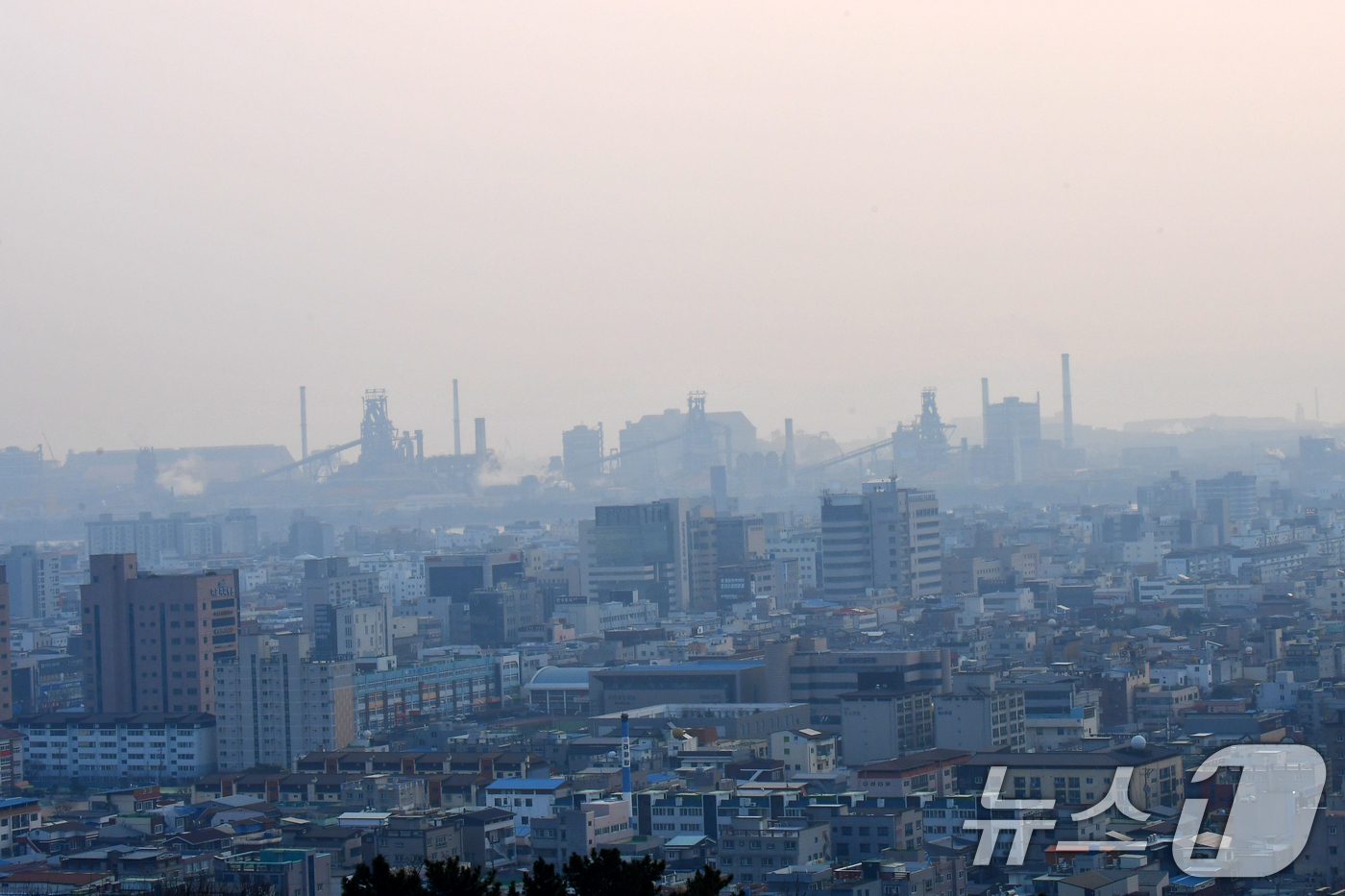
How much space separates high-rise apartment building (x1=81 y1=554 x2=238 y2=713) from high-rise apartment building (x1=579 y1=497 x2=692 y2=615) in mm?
10266

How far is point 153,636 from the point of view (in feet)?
50.0

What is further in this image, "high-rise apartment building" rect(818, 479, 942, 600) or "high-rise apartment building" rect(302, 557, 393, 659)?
"high-rise apartment building" rect(818, 479, 942, 600)

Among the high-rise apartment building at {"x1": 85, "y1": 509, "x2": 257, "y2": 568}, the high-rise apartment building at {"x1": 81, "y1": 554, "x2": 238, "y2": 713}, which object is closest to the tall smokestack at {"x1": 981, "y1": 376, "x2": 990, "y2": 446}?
the high-rise apartment building at {"x1": 85, "y1": 509, "x2": 257, "y2": 568}

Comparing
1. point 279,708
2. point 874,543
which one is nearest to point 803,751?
point 279,708

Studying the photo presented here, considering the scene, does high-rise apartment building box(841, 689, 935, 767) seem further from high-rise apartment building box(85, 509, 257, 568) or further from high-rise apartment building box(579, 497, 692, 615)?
high-rise apartment building box(85, 509, 257, 568)

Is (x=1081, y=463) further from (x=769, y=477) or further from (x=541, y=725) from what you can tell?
(x=541, y=725)

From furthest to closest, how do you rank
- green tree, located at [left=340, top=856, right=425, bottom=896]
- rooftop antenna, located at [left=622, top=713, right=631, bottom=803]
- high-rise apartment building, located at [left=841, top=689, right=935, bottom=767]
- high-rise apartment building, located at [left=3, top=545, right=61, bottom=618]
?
high-rise apartment building, located at [left=3, top=545, right=61, bottom=618], high-rise apartment building, located at [left=841, top=689, right=935, bottom=767], rooftop antenna, located at [left=622, top=713, right=631, bottom=803], green tree, located at [left=340, top=856, right=425, bottom=896]

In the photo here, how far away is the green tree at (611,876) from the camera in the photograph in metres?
4.77

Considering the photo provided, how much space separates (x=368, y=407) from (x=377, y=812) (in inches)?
1804

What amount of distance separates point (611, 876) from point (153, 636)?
11.0 metres

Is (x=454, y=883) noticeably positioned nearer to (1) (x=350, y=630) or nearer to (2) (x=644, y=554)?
(1) (x=350, y=630)

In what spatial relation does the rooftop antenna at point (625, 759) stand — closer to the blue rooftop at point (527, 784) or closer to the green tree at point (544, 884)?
the blue rooftop at point (527, 784)

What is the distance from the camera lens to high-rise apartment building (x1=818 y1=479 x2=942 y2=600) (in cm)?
2483

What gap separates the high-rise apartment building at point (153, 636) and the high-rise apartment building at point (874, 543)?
1071cm
